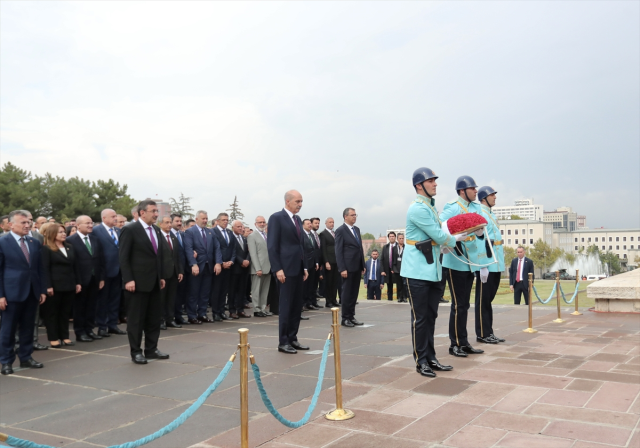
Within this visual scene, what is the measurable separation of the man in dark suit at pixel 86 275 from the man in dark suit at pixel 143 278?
79.3 inches

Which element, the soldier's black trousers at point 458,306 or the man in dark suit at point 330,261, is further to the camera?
the man in dark suit at point 330,261

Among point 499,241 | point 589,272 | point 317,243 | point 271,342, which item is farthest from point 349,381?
point 589,272

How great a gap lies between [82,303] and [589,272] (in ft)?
384

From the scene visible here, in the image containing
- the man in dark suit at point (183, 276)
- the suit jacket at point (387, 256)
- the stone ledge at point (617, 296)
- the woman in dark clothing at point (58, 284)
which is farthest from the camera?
the suit jacket at point (387, 256)

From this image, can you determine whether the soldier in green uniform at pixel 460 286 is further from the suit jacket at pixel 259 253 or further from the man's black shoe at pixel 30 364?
the man's black shoe at pixel 30 364

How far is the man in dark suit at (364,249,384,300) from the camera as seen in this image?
655 inches

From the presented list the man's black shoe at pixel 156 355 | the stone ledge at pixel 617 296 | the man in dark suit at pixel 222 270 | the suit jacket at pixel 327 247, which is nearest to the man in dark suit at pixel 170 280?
the man in dark suit at pixel 222 270

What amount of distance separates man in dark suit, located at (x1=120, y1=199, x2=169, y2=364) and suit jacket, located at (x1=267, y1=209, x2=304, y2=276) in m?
1.40

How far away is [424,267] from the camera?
578 cm

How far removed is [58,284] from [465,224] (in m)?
5.62

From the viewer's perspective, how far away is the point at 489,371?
579cm

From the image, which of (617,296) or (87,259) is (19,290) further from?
(617,296)

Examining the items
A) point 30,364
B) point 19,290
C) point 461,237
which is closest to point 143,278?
point 19,290

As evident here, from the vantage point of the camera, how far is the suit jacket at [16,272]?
6.42 m
